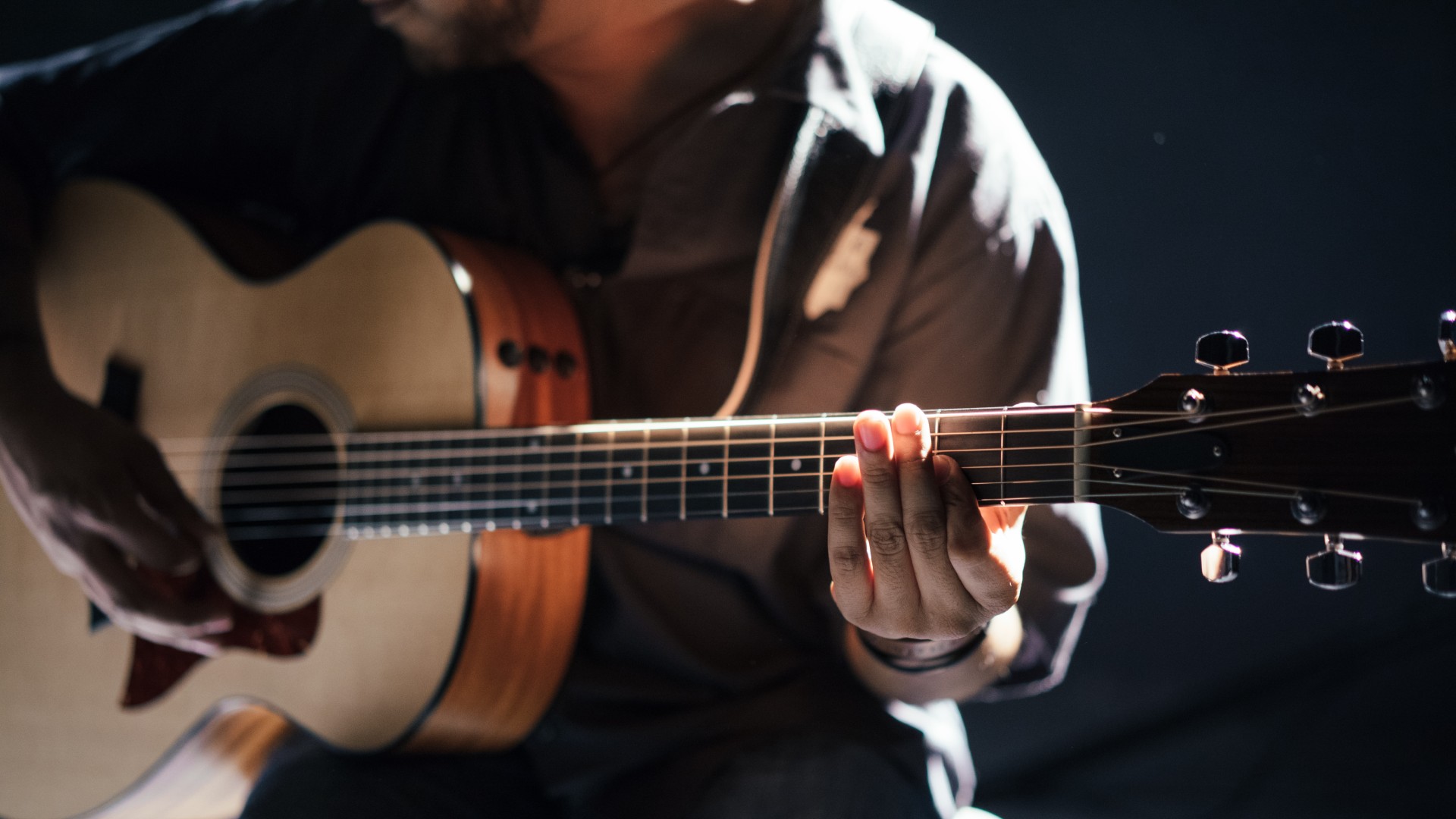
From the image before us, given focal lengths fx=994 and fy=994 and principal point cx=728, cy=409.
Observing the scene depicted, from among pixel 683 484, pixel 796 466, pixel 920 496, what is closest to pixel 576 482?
pixel 683 484

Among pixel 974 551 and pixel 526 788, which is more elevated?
pixel 974 551

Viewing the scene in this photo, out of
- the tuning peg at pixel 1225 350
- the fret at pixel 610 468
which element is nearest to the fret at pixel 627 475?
the fret at pixel 610 468

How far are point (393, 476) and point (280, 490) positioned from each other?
0.15 metres

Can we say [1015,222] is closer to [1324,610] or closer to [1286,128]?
[1286,128]

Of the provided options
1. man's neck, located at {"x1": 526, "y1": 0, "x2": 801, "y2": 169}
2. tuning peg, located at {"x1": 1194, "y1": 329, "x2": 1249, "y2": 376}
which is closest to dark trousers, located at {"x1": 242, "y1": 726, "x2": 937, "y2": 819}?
tuning peg, located at {"x1": 1194, "y1": 329, "x2": 1249, "y2": 376}

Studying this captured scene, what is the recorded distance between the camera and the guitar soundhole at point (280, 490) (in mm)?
984

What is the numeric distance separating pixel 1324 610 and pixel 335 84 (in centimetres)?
120

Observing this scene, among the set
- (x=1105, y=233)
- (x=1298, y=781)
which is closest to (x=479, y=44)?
(x=1105, y=233)

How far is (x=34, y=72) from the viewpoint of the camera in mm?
1272

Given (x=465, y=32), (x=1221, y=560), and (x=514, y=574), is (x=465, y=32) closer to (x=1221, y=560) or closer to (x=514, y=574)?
(x=514, y=574)

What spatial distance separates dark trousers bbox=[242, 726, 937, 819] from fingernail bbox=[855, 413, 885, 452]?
0.37m


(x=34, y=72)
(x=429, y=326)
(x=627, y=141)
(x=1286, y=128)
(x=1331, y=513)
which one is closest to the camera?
(x=1331, y=513)

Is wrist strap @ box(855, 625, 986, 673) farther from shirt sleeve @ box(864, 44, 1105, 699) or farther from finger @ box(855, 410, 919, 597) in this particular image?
finger @ box(855, 410, 919, 597)

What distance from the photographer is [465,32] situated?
1.12m
